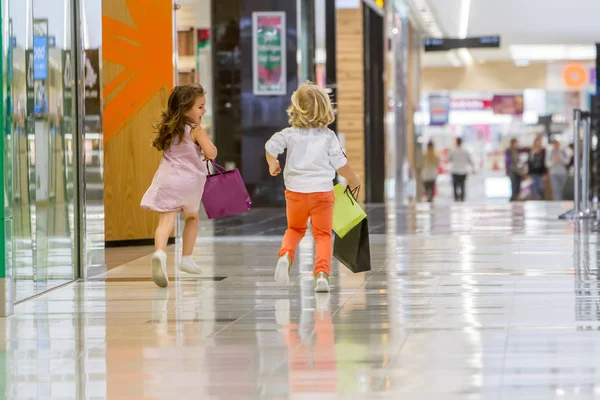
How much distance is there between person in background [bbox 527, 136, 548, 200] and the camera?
22781 mm

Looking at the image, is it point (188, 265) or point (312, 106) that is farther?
point (188, 265)

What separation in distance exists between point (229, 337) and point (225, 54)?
11.9 meters

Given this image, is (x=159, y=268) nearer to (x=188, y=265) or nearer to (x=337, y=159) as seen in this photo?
(x=188, y=265)

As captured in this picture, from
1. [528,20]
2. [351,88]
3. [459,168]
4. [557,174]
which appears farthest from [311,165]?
[528,20]

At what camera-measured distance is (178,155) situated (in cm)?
714

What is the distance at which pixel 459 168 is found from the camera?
78.7 ft

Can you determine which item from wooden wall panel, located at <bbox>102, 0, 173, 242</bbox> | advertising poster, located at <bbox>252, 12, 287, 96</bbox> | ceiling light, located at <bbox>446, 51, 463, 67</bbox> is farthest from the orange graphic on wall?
ceiling light, located at <bbox>446, 51, 463, 67</bbox>

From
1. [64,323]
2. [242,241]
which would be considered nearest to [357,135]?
[242,241]

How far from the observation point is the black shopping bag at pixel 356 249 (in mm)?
6826

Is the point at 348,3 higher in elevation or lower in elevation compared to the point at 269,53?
higher

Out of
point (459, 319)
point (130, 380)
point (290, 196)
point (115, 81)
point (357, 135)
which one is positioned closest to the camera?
point (130, 380)

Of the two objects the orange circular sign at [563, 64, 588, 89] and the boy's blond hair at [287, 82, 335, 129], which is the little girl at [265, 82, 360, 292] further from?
the orange circular sign at [563, 64, 588, 89]

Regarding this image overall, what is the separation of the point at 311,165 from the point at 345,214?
42 centimetres

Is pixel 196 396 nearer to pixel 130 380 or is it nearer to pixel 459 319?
pixel 130 380
